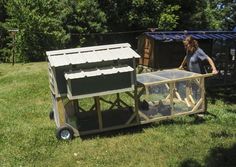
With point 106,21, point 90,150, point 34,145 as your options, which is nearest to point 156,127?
point 90,150

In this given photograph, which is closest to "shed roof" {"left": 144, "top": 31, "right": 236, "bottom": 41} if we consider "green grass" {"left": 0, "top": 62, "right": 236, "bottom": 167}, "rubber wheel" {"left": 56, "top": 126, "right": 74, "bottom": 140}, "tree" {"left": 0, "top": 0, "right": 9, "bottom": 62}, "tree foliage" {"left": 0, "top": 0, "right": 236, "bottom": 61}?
"green grass" {"left": 0, "top": 62, "right": 236, "bottom": 167}

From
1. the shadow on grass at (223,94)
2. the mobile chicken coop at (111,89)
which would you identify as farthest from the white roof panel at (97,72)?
the shadow on grass at (223,94)

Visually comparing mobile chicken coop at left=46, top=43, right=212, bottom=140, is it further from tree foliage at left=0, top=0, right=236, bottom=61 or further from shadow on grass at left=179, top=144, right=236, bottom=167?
tree foliage at left=0, top=0, right=236, bottom=61

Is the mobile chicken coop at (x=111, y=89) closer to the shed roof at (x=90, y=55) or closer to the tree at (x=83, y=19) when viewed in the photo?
the shed roof at (x=90, y=55)

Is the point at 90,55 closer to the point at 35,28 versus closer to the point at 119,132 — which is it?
the point at 119,132

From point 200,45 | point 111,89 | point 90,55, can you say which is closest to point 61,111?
point 111,89

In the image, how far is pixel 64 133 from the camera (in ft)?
27.8

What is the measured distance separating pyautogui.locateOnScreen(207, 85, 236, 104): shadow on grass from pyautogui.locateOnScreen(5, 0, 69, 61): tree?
14626 millimetres

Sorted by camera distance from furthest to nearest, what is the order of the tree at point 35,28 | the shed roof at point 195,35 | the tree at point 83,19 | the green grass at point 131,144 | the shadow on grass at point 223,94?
1. the tree at point 83,19
2. the tree at point 35,28
3. the shed roof at point 195,35
4. the shadow on grass at point 223,94
5. the green grass at point 131,144

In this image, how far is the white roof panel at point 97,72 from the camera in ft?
25.9

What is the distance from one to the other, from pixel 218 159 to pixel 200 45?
9536 mm

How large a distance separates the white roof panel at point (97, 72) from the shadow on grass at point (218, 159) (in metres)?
2.11

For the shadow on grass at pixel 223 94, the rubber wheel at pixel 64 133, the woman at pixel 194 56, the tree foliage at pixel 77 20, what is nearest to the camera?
the rubber wheel at pixel 64 133

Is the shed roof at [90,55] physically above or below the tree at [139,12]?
above
